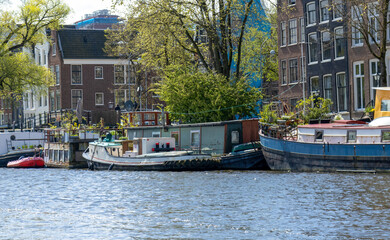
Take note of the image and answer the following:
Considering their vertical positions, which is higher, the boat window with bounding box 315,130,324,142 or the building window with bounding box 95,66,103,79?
the building window with bounding box 95,66,103,79

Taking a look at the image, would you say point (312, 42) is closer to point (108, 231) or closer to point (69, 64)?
point (69, 64)

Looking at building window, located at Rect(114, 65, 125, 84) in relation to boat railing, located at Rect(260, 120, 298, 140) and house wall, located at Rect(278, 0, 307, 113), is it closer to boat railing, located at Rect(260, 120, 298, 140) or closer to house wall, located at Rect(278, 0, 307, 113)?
house wall, located at Rect(278, 0, 307, 113)

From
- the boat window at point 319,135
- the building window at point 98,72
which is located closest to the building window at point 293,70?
the boat window at point 319,135

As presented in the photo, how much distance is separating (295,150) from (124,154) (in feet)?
36.9

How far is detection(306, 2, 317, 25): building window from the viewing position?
5297 centimetres

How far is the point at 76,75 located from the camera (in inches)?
2990

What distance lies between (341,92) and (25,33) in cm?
2891

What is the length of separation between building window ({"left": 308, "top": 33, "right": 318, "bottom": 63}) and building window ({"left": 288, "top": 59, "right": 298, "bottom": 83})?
2656 millimetres

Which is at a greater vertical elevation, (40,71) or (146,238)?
(40,71)

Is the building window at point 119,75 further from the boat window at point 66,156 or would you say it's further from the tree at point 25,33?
the boat window at point 66,156

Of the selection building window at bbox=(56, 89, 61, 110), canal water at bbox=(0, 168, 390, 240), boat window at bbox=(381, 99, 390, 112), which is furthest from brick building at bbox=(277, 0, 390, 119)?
building window at bbox=(56, 89, 61, 110)

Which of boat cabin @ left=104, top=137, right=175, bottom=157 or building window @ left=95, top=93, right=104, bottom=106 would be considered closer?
boat cabin @ left=104, top=137, right=175, bottom=157

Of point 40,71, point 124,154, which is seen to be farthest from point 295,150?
point 40,71

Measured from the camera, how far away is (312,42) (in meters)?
53.6
